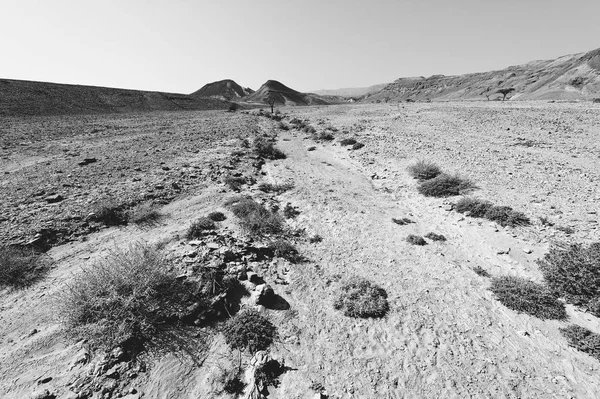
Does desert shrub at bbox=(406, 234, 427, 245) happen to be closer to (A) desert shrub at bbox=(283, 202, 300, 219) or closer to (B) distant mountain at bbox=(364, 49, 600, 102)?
(A) desert shrub at bbox=(283, 202, 300, 219)

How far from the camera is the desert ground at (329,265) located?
205 inches

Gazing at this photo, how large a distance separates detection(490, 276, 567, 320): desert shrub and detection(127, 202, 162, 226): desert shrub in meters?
11.9

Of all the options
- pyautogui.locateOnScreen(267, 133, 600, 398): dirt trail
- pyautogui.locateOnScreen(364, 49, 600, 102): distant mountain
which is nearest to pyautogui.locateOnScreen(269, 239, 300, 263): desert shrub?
pyautogui.locateOnScreen(267, 133, 600, 398): dirt trail

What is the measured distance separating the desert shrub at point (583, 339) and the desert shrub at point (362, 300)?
3718 mm

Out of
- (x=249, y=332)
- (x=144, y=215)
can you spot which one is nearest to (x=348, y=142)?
(x=144, y=215)

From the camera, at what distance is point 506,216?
399 inches

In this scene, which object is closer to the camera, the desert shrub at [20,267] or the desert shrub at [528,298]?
the desert shrub at [528,298]

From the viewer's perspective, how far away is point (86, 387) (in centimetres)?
490

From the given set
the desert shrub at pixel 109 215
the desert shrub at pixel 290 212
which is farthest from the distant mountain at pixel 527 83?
the desert shrub at pixel 109 215

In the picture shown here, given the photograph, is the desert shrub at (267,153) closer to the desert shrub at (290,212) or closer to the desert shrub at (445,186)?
the desert shrub at (290,212)

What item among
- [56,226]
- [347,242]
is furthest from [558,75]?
[56,226]

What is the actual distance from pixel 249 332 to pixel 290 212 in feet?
21.6

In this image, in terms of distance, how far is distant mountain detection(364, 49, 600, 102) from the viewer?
7906cm

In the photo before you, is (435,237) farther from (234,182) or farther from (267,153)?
(267,153)
